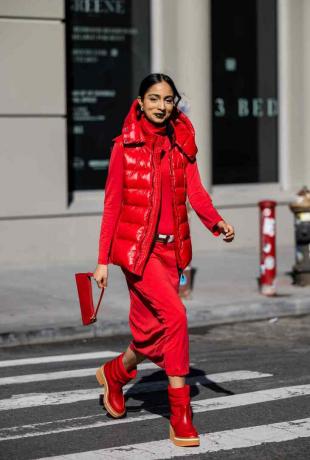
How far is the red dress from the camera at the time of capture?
660 cm

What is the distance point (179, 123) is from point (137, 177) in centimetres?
45

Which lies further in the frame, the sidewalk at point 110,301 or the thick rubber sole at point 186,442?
the sidewalk at point 110,301

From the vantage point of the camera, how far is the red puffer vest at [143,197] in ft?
21.9

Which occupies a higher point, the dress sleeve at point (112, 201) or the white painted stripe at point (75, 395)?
the dress sleeve at point (112, 201)

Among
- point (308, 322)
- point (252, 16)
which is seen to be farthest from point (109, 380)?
point (252, 16)

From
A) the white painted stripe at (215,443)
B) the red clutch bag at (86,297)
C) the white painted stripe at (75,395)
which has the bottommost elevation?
the white painted stripe at (215,443)

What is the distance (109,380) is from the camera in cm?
723

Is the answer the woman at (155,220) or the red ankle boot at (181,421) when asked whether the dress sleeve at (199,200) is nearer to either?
the woman at (155,220)

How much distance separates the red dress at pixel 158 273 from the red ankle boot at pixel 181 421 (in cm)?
14

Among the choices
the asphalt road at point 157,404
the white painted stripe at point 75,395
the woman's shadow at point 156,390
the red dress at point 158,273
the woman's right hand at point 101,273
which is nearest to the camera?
the asphalt road at point 157,404

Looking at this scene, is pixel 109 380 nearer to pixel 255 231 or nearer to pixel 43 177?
pixel 43 177

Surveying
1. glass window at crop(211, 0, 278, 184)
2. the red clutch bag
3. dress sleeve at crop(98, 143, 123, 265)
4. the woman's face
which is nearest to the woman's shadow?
the red clutch bag

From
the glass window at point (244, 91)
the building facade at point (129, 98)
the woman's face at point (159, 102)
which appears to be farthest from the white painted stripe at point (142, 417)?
the glass window at point (244, 91)

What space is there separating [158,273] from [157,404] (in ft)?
4.11
